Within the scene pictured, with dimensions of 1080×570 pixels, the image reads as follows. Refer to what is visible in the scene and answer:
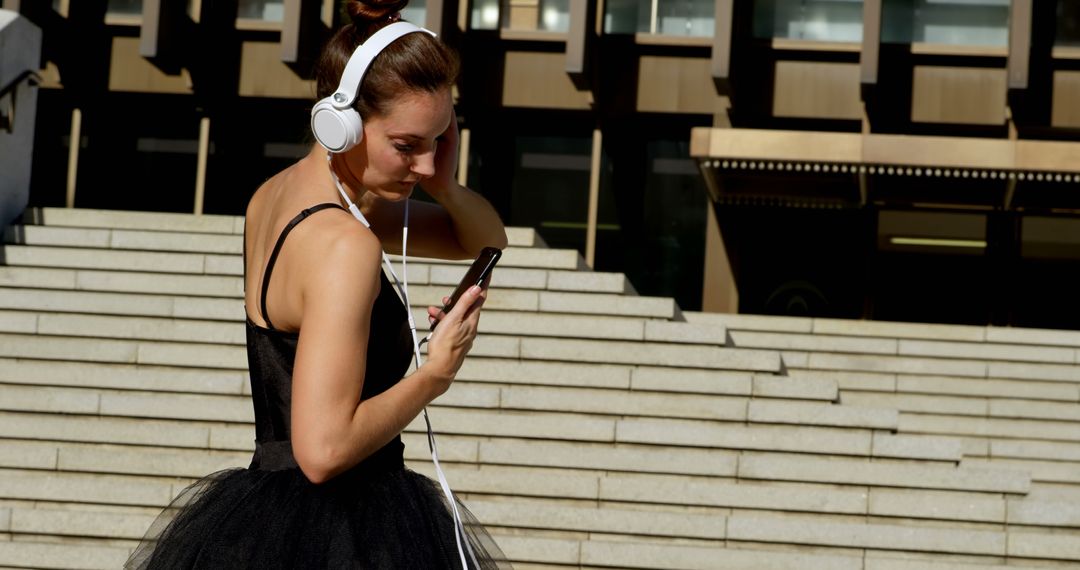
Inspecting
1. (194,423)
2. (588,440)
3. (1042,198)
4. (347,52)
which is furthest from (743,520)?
(1042,198)

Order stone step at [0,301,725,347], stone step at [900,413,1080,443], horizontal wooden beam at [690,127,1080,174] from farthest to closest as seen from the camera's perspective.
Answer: horizontal wooden beam at [690,127,1080,174] → stone step at [900,413,1080,443] → stone step at [0,301,725,347]

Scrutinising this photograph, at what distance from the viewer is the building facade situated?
Answer: 55.5 feet

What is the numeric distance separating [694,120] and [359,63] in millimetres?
15855

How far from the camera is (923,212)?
17438 mm

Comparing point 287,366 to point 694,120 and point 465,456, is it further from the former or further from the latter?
point 694,120

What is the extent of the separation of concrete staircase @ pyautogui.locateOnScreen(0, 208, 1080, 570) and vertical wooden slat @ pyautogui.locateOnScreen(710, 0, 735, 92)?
198 inches

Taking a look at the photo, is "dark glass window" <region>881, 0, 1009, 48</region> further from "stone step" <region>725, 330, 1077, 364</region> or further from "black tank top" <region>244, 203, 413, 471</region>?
"black tank top" <region>244, 203, 413, 471</region>

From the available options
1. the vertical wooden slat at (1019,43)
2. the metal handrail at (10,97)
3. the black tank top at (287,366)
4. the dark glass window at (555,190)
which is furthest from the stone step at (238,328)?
the black tank top at (287,366)

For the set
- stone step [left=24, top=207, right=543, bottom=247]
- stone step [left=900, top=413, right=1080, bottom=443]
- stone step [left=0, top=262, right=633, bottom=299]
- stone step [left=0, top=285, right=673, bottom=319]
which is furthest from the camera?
stone step [left=24, top=207, right=543, bottom=247]

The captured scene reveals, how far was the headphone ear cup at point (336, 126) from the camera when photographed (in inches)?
87.4

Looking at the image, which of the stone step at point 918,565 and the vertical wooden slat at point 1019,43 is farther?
the vertical wooden slat at point 1019,43

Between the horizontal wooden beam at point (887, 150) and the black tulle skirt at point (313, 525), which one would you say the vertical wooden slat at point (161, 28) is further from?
the black tulle skirt at point (313, 525)

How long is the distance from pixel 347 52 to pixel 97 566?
6.01 meters

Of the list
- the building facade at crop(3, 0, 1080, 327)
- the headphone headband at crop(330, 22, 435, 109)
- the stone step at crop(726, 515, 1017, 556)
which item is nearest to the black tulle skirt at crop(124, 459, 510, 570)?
the headphone headband at crop(330, 22, 435, 109)
